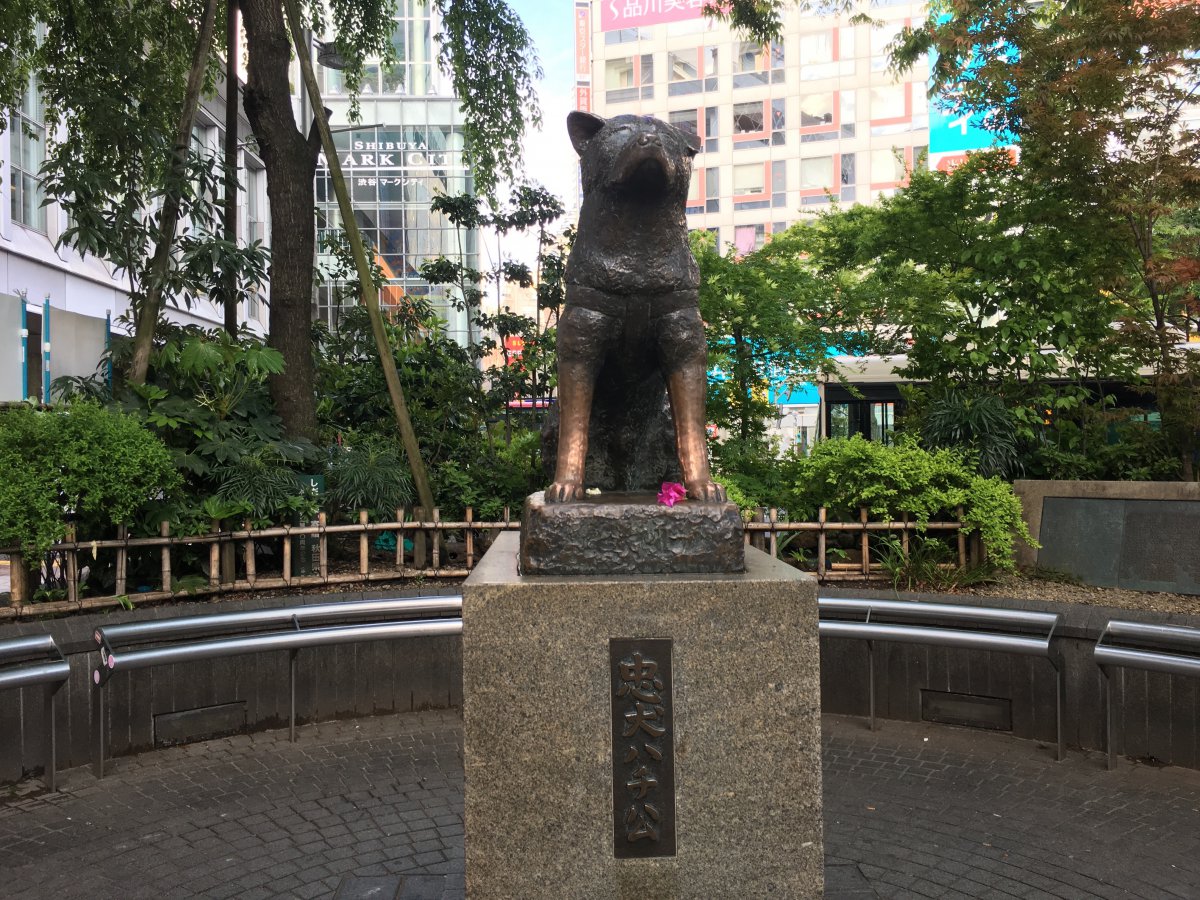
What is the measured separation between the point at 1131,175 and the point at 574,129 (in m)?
6.58

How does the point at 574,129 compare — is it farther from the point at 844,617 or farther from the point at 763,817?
the point at 844,617

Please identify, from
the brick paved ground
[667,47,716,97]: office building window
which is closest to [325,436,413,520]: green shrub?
the brick paved ground

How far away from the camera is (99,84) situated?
7242mm

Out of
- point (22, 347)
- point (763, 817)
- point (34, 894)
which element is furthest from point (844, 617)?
point (22, 347)

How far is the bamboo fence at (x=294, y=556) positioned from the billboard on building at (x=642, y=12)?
34.5 metres

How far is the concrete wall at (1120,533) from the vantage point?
6.73 metres

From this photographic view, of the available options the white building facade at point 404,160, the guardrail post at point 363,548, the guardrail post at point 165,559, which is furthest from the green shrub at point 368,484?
the white building facade at point 404,160

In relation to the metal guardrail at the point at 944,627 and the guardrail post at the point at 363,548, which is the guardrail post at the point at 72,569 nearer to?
the guardrail post at the point at 363,548

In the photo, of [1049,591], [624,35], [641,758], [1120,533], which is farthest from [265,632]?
[624,35]

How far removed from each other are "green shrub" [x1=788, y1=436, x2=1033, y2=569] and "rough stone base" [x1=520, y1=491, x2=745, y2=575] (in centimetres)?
432

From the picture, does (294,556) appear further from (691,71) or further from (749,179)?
(691,71)

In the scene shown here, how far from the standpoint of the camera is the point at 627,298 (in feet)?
10.0

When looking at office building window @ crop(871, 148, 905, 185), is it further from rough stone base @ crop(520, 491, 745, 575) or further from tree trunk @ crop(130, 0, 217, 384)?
rough stone base @ crop(520, 491, 745, 575)

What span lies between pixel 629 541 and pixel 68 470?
4176 mm
